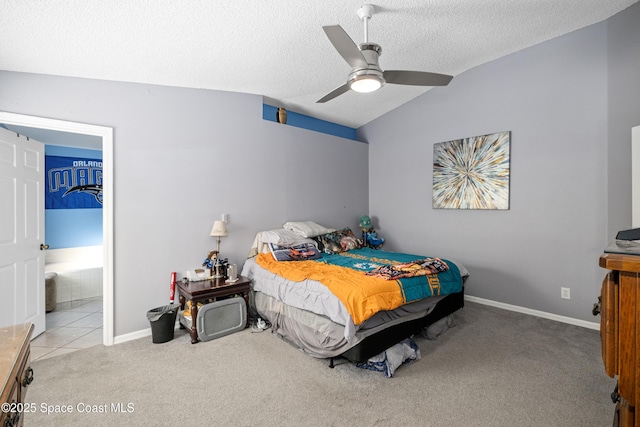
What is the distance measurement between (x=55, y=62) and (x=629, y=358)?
3628 millimetres

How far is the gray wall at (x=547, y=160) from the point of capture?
2.99 meters

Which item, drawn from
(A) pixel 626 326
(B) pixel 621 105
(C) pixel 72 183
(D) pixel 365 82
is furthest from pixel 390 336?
(C) pixel 72 183

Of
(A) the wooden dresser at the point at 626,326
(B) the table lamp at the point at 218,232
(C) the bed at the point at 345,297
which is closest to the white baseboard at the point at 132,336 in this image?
(B) the table lamp at the point at 218,232

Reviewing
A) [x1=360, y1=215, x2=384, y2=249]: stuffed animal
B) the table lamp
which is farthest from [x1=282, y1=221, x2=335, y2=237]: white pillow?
[x1=360, y1=215, x2=384, y2=249]: stuffed animal

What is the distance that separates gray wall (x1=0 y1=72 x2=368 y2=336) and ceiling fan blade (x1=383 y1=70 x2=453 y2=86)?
76.6 inches

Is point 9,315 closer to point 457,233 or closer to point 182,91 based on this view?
point 182,91

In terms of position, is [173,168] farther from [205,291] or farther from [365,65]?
[365,65]

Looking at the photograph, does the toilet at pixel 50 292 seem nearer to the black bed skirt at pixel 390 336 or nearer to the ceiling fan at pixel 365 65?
the black bed skirt at pixel 390 336

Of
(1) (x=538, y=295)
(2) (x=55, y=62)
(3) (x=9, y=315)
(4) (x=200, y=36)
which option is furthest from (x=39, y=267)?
(1) (x=538, y=295)

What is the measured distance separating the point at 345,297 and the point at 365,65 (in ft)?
5.63

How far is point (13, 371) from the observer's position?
81cm

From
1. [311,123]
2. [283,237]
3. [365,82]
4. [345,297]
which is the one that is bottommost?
[345,297]

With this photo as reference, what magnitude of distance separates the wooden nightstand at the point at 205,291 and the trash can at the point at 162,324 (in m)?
0.20

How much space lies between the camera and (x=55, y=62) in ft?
7.72
